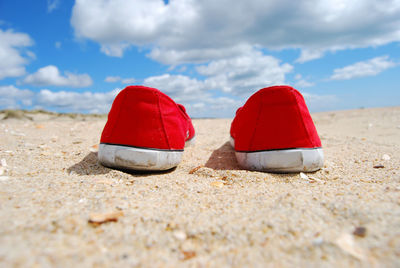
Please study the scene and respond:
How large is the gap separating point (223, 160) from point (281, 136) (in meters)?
0.87

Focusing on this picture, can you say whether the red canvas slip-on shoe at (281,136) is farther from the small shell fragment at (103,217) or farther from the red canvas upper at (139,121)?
the small shell fragment at (103,217)

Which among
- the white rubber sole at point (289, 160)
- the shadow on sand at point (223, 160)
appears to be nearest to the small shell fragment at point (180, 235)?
the white rubber sole at point (289, 160)

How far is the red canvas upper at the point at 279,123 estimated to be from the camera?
2072 millimetres

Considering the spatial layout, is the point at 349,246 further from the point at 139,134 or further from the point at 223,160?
the point at 223,160

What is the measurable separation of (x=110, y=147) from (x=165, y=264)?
1372 mm

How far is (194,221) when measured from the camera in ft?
3.91

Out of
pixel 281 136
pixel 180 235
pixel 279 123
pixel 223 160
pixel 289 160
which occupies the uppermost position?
pixel 279 123

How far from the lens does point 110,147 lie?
205 cm

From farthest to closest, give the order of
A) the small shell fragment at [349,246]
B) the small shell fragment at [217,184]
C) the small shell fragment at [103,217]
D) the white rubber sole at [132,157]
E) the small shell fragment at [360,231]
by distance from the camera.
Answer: the white rubber sole at [132,157], the small shell fragment at [217,184], the small shell fragment at [103,217], the small shell fragment at [360,231], the small shell fragment at [349,246]

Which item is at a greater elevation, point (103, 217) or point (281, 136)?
point (281, 136)

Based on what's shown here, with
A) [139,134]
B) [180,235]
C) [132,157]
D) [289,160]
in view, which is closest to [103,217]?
[180,235]

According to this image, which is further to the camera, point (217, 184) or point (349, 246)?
point (217, 184)

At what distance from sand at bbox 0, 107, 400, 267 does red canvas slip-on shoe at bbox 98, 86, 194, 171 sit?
16 cm

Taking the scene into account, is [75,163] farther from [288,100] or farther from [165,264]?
[288,100]
